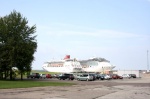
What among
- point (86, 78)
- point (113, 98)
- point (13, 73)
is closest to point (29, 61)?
point (13, 73)

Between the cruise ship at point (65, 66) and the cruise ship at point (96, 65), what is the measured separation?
10.0 ft

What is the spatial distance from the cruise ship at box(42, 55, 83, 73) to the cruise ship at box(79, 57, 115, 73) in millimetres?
3062

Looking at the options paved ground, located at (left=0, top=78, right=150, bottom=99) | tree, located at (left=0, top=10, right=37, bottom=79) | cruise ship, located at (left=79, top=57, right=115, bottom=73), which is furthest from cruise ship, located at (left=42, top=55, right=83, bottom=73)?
paved ground, located at (left=0, top=78, right=150, bottom=99)

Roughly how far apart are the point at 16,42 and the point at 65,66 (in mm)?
84498

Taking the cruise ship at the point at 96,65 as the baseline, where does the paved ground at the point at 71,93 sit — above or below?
below

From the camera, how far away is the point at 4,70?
190 feet

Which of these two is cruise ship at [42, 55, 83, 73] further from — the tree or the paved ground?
the paved ground

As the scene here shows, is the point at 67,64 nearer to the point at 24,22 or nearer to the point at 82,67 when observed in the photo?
the point at 82,67

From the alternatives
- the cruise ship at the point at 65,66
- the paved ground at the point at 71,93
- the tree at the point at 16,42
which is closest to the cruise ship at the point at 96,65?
the cruise ship at the point at 65,66

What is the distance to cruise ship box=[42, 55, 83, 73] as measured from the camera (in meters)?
138

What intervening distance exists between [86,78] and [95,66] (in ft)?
248

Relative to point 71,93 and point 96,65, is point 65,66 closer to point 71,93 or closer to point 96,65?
point 96,65

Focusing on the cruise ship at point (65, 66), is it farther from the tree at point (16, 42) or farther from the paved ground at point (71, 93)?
the paved ground at point (71, 93)

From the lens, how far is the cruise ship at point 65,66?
5438 inches
